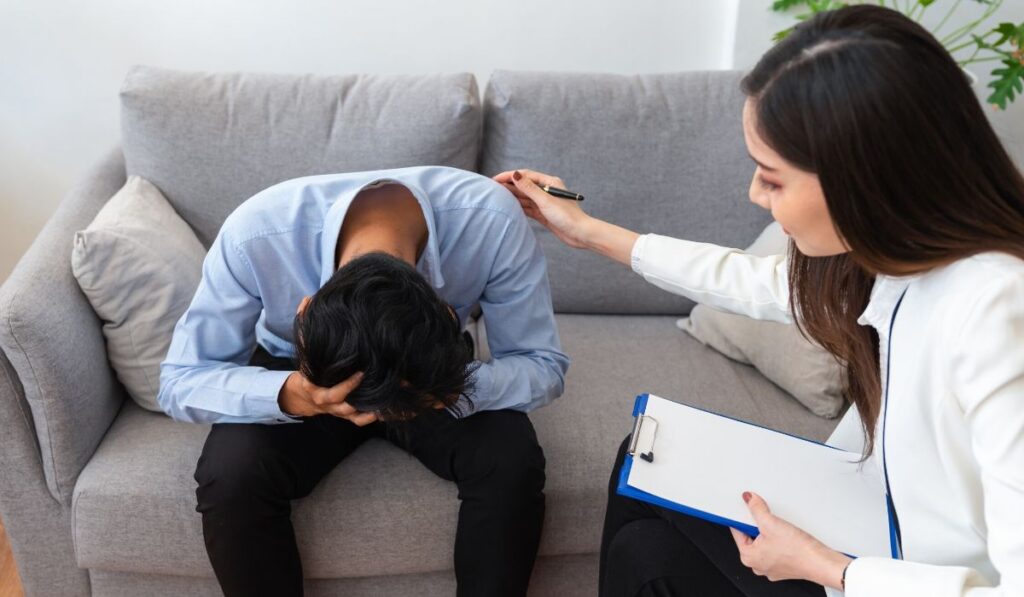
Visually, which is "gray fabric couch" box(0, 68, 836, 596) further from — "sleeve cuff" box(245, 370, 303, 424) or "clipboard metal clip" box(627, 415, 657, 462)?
"clipboard metal clip" box(627, 415, 657, 462)

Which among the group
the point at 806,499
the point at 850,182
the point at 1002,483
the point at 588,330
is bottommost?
the point at 588,330

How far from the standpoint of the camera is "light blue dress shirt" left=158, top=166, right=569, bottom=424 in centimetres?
129

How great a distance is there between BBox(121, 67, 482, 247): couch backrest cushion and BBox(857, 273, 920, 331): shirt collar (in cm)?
98

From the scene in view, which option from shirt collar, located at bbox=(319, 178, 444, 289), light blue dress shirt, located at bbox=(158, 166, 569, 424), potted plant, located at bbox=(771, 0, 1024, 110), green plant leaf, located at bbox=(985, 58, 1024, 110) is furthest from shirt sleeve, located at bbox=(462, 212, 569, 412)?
green plant leaf, located at bbox=(985, 58, 1024, 110)

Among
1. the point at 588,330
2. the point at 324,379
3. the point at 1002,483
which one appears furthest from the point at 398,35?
the point at 1002,483

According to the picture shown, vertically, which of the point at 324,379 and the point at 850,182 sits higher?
the point at 850,182

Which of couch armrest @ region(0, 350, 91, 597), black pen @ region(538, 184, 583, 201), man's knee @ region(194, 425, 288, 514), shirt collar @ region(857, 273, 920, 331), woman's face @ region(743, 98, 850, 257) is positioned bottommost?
couch armrest @ region(0, 350, 91, 597)

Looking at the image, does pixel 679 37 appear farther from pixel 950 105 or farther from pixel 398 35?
pixel 950 105

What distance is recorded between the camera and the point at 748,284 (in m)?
1.27

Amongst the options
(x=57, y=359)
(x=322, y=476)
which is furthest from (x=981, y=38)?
(x=57, y=359)

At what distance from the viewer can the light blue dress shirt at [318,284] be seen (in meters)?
1.29

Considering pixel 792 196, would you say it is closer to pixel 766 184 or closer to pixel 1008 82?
pixel 766 184

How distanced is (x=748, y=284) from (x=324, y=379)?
2.07 ft

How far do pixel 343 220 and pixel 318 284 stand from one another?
0.13 meters
